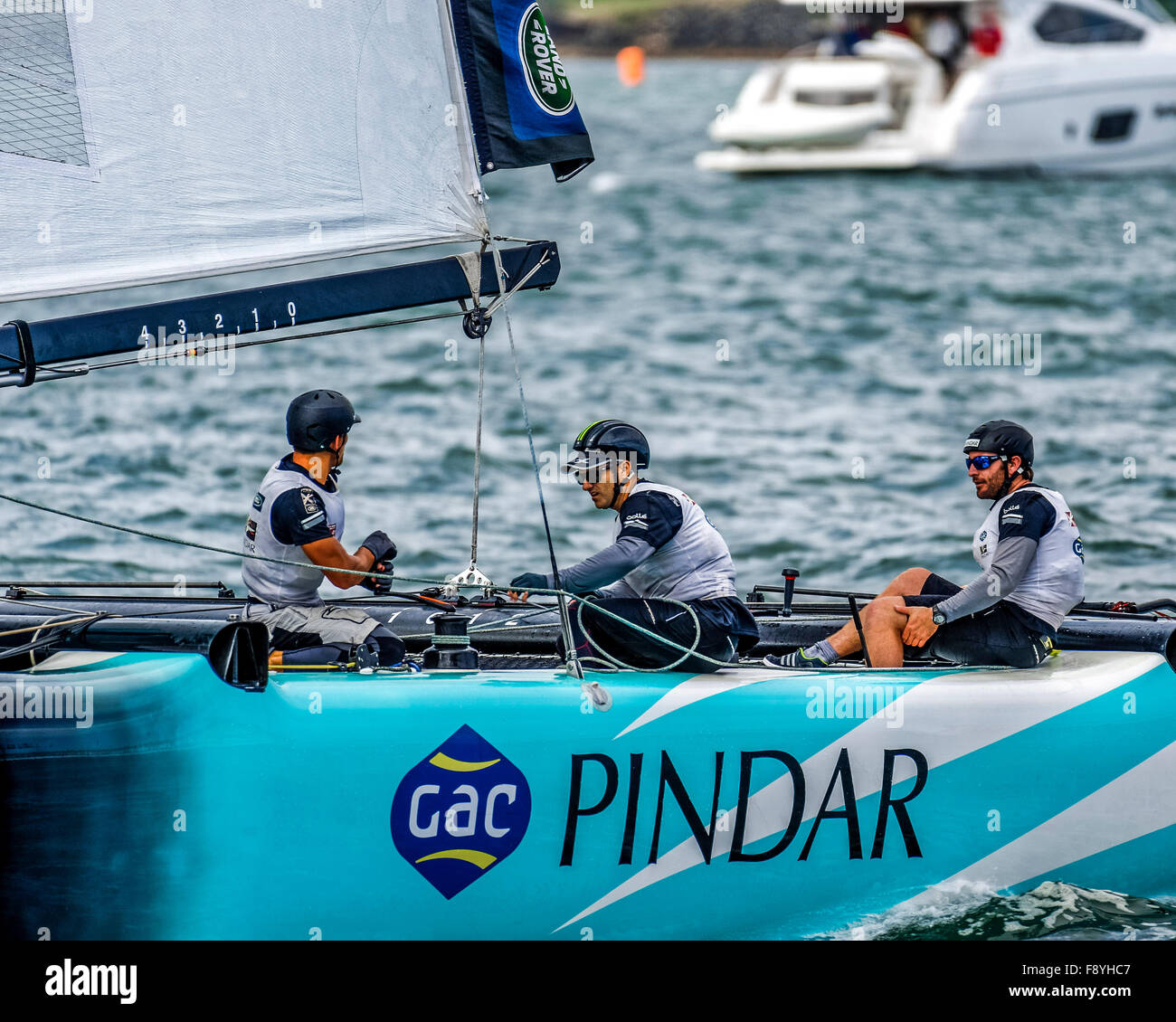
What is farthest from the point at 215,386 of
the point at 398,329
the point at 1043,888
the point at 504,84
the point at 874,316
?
the point at 1043,888

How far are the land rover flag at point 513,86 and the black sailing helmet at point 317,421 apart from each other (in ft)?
3.31

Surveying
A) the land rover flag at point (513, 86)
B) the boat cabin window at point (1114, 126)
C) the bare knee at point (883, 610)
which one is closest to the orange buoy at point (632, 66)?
the boat cabin window at point (1114, 126)

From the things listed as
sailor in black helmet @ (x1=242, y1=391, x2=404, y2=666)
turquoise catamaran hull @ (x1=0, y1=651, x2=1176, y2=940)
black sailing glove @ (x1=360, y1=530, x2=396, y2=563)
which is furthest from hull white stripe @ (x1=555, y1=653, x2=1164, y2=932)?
black sailing glove @ (x1=360, y1=530, x2=396, y2=563)

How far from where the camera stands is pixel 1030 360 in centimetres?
1734

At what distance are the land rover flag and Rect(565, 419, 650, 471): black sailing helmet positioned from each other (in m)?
0.95

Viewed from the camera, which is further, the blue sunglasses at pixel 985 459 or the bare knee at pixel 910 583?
the bare knee at pixel 910 583

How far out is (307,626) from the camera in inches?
259

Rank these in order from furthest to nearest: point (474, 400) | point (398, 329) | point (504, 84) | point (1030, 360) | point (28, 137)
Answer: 1. point (398, 329)
2. point (1030, 360)
3. point (474, 400)
4. point (504, 84)
5. point (28, 137)

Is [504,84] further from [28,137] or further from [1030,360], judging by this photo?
[1030,360]

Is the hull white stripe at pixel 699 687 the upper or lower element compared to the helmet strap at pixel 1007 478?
lower

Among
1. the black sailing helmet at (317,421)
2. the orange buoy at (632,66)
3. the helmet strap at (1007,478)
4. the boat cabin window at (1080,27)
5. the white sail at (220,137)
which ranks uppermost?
the orange buoy at (632,66)

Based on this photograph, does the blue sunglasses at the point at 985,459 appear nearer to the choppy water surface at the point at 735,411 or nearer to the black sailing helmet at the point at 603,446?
the black sailing helmet at the point at 603,446

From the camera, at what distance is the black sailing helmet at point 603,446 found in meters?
6.45

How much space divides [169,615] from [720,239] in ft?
68.3
